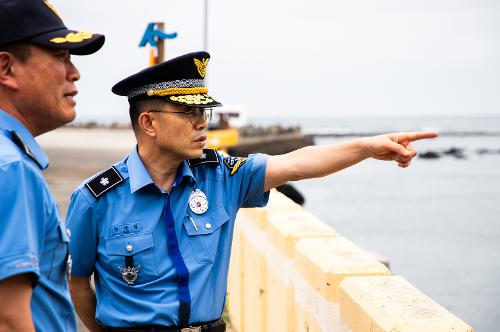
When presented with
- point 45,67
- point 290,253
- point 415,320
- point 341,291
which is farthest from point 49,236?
point 290,253

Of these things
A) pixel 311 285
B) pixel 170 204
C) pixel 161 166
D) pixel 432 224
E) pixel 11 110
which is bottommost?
pixel 432 224

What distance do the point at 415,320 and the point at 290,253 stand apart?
1623 mm

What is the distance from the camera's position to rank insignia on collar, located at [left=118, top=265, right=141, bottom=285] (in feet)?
9.68

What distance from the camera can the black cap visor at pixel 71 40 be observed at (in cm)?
203

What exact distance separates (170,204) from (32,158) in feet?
3.78

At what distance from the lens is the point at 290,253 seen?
434cm

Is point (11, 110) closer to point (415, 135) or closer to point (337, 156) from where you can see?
point (337, 156)

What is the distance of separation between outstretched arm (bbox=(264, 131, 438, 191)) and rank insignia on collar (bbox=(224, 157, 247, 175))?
119mm

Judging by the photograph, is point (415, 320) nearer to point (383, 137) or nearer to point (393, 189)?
point (383, 137)

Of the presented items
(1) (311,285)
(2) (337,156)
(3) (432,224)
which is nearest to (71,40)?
(2) (337,156)

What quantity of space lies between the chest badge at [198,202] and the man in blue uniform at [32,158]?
99 centimetres

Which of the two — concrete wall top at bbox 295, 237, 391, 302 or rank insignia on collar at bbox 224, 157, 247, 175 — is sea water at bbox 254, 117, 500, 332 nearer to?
concrete wall top at bbox 295, 237, 391, 302

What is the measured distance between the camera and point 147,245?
9.70ft

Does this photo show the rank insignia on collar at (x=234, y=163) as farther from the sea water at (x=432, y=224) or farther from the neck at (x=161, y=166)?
the sea water at (x=432, y=224)
